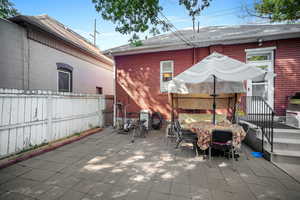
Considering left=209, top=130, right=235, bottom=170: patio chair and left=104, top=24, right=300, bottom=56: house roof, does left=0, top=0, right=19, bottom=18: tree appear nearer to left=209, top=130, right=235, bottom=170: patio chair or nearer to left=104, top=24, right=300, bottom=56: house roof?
left=104, top=24, right=300, bottom=56: house roof

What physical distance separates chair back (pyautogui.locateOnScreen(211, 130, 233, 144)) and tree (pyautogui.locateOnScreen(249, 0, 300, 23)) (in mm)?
7117

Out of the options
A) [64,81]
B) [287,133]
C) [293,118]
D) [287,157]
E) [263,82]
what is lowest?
[287,157]

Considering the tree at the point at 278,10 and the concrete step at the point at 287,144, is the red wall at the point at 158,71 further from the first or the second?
the concrete step at the point at 287,144

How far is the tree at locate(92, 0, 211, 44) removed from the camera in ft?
12.3

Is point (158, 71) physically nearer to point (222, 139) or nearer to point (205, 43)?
point (205, 43)

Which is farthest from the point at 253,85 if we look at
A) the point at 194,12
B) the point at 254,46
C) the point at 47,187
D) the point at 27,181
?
the point at 27,181

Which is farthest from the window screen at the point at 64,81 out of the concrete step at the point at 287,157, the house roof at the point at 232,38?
the concrete step at the point at 287,157

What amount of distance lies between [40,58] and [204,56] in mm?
7631

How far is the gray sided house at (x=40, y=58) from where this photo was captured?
4.50m

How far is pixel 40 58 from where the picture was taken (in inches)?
219

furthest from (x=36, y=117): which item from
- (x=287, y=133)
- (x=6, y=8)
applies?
(x=6, y=8)

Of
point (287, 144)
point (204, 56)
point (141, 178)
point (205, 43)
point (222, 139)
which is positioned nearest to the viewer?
point (141, 178)

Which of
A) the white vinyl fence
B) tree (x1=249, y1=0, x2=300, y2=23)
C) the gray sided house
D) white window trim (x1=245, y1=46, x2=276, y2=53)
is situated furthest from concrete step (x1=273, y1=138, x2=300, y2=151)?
the gray sided house

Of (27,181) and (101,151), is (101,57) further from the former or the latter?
(27,181)
